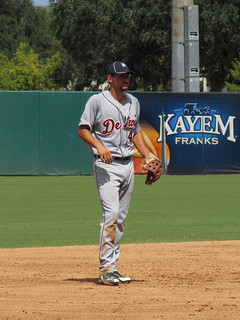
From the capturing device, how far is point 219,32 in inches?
1452

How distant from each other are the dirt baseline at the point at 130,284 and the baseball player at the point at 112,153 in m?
0.36

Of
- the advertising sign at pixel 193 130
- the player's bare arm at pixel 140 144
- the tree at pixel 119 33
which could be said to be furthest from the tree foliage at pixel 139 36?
the player's bare arm at pixel 140 144

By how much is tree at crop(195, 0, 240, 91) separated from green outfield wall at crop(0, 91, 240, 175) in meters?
16.4

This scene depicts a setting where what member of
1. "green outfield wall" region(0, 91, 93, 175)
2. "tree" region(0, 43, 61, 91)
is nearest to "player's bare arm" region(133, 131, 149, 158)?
"green outfield wall" region(0, 91, 93, 175)

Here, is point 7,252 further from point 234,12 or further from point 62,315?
point 234,12

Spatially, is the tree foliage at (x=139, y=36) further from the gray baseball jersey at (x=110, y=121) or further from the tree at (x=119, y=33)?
the gray baseball jersey at (x=110, y=121)

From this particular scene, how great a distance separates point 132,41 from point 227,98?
16529mm

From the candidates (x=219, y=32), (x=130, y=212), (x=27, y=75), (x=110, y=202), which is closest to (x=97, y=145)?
(x=110, y=202)

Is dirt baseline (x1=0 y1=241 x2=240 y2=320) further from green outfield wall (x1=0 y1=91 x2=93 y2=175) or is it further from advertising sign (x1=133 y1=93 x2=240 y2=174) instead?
green outfield wall (x1=0 y1=91 x2=93 y2=175)

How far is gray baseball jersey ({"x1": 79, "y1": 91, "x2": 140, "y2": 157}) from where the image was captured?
618cm

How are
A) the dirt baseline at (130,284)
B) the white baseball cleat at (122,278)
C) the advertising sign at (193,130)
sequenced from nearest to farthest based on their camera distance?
the dirt baseline at (130,284) → the white baseball cleat at (122,278) → the advertising sign at (193,130)

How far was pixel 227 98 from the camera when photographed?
A: 68.4ft

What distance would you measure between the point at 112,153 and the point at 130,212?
21.4 ft

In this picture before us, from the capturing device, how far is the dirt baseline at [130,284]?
520 centimetres
